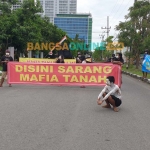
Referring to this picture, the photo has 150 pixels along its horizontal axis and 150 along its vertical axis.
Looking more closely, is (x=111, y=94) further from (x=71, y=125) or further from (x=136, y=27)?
(x=136, y=27)

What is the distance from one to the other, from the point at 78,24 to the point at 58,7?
16.8 metres

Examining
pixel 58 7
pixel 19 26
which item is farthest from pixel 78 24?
pixel 19 26

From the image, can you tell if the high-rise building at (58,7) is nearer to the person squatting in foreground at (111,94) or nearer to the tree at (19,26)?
the tree at (19,26)

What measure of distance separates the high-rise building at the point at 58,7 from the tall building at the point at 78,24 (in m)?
4.34

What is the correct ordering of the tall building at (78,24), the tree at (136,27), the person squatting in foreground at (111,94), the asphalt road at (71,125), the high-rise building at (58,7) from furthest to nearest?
the high-rise building at (58,7) < the tall building at (78,24) < the tree at (136,27) < the person squatting in foreground at (111,94) < the asphalt road at (71,125)

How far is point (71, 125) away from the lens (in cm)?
695

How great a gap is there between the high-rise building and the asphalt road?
95582mm

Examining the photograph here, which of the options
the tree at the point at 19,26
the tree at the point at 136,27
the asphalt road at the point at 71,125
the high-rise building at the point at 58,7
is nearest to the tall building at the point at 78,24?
the high-rise building at the point at 58,7

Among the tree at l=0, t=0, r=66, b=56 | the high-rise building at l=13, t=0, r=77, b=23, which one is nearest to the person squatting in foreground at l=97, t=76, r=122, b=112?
the tree at l=0, t=0, r=66, b=56

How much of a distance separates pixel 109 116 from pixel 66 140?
2582 mm

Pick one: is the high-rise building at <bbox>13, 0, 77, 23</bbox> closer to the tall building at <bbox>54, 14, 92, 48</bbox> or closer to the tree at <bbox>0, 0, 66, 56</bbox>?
the tall building at <bbox>54, 14, 92, 48</bbox>

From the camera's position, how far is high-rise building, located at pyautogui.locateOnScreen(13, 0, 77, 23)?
106 meters

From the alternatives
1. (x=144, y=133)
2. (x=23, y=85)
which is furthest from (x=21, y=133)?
(x=23, y=85)

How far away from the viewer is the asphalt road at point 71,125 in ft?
18.1
